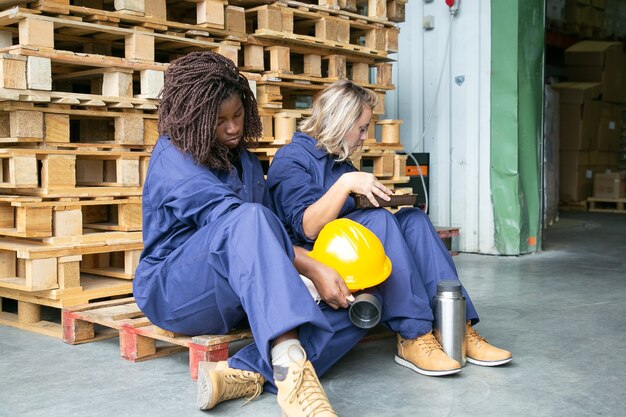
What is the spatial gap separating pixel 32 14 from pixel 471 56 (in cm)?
457

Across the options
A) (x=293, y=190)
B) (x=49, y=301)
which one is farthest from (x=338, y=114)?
(x=49, y=301)

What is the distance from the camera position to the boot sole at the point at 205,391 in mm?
2970

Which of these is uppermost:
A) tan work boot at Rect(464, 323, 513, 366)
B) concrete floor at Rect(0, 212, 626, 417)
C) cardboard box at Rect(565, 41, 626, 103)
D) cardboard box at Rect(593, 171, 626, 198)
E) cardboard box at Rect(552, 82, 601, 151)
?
cardboard box at Rect(565, 41, 626, 103)

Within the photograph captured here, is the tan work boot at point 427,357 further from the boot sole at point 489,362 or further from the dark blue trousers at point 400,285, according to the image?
the boot sole at point 489,362

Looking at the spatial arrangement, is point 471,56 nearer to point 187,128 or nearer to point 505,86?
point 505,86

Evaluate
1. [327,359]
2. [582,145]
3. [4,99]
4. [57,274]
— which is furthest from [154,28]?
[582,145]

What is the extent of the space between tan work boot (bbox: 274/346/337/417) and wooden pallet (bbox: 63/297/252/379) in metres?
0.63

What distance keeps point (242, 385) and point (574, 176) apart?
1108 centimetres

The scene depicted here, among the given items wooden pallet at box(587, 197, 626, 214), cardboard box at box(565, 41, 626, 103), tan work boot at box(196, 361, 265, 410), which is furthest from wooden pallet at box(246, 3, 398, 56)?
cardboard box at box(565, 41, 626, 103)

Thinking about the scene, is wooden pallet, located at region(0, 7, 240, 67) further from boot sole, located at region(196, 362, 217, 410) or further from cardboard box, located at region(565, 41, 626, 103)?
cardboard box, located at region(565, 41, 626, 103)

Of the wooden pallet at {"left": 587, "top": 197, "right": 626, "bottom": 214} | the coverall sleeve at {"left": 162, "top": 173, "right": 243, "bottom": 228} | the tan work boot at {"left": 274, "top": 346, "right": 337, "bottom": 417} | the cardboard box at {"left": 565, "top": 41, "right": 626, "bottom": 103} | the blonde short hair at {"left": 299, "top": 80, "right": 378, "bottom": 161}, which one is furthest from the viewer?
the cardboard box at {"left": 565, "top": 41, "right": 626, "bottom": 103}

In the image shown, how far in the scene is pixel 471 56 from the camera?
774 centimetres

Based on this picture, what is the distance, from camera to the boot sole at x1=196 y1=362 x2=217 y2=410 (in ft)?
9.74

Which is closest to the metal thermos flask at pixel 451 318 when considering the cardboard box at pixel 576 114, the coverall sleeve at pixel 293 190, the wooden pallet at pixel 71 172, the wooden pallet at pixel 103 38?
the coverall sleeve at pixel 293 190
